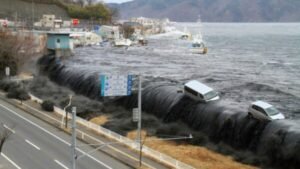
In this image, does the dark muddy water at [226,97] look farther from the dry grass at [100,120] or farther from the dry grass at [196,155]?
the dry grass at [196,155]

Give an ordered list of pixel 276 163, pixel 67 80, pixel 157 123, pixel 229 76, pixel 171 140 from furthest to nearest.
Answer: pixel 229 76 → pixel 67 80 → pixel 157 123 → pixel 171 140 → pixel 276 163

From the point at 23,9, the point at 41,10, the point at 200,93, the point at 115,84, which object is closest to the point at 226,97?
the point at 200,93

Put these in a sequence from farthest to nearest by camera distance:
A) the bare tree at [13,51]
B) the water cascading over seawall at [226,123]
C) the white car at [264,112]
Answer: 1. the bare tree at [13,51]
2. the white car at [264,112]
3. the water cascading over seawall at [226,123]

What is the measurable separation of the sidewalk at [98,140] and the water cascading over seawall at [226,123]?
832 centimetres

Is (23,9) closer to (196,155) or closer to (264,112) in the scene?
(264,112)

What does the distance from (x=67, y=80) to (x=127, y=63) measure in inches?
913

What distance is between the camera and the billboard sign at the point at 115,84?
35.7 metres

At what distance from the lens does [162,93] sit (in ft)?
175

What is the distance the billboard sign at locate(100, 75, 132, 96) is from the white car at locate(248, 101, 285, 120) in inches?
450

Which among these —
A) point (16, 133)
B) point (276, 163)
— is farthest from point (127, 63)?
point (276, 163)

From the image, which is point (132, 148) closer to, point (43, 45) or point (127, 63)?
point (127, 63)

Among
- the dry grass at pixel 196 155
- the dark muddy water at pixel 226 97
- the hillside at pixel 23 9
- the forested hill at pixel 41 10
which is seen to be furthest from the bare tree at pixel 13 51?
the hillside at pixel 23 9

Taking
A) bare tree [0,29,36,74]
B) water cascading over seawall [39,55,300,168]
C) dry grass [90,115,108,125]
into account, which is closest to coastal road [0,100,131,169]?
dry grass [90,115,108,125]

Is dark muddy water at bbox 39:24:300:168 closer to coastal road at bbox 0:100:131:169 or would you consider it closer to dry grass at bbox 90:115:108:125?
dry grass at bbox 90:115:108:125
